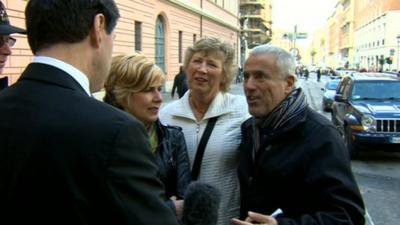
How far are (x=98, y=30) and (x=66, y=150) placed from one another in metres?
0.40

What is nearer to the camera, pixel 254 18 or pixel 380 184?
pixel 380 184

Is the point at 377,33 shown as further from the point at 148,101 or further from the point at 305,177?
the point at 305,177

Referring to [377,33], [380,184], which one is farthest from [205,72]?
[377,33]

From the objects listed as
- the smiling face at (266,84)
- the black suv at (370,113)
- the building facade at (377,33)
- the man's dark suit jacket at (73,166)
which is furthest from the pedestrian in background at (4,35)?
the building facade at (377,33)

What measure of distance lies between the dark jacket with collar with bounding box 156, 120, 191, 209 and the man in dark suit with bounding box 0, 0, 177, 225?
1.30 meters

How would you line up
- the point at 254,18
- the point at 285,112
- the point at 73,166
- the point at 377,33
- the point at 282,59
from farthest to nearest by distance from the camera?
the point at 254,18, the point at 377,33, the point at 282,59, the point at 285,112, the point at 73,166

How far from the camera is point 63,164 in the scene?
4.10 feet

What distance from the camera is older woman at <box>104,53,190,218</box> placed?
271 centimetres

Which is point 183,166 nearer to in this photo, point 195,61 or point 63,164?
point 195,61

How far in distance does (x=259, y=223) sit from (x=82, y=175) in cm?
114

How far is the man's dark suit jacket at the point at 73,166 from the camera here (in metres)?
1.25

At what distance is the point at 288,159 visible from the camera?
2281 mm

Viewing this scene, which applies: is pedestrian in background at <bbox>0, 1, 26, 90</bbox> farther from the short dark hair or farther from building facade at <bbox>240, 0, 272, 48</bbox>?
building facade at <bbox>240, 0, 272, 48</bbox>

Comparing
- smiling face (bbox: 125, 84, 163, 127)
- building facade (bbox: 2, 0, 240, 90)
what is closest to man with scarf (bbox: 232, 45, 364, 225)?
smiling face (bbox: 125, 84, 163, 127)
